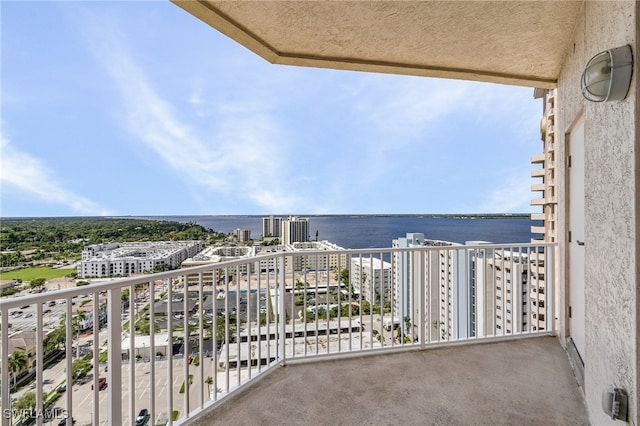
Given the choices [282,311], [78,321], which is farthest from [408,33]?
[78,321]

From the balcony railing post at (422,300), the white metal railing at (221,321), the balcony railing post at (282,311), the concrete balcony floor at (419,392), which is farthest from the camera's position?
the balcony railing post at (422,300)

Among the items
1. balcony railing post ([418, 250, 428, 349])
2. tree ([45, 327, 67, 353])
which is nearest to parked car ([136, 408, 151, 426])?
tree ([45, 327, 67, 353])

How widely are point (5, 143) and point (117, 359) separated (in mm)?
→ 10606

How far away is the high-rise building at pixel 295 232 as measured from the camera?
6.15 metres

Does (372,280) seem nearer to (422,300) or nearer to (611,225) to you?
(422,300)

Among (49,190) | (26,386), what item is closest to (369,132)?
(49,190)

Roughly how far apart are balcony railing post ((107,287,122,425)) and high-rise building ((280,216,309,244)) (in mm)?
4282

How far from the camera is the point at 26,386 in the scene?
1267mm

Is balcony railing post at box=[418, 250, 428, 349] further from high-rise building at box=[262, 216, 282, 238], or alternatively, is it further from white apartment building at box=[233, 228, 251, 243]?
white apartment building at box=[233, 228, 251, 243]

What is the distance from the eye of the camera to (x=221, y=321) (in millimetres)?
2354

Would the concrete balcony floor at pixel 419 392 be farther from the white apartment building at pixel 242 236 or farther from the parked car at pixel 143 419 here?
the white apartment building at pixel 242 236

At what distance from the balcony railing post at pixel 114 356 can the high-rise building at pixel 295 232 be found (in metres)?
4.28

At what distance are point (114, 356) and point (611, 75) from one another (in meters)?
2.71

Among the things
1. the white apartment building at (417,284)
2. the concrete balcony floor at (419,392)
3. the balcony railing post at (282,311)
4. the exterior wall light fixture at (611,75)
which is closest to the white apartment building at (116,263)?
the balcony railing post at (282,311)
